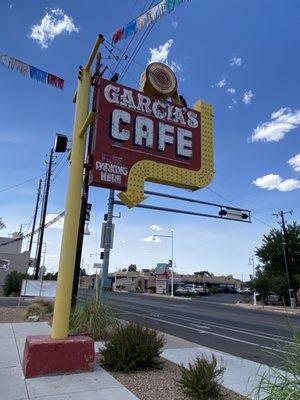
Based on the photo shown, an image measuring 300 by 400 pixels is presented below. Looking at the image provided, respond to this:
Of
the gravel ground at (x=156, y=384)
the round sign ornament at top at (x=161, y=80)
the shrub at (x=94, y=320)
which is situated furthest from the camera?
the round sign ornament at top at (x=161, y=80)

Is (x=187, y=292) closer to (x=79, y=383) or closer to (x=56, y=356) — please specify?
(x=56, y=356)

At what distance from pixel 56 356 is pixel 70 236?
205cm

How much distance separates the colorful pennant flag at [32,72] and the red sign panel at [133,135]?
1537mm

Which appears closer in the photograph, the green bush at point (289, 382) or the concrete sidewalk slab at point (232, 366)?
the green bush at point (289, 382)

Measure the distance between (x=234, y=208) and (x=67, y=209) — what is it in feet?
49.3

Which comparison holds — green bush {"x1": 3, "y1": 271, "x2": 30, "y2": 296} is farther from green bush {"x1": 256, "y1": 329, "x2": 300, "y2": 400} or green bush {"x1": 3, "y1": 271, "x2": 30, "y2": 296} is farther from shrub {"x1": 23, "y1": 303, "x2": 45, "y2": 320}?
green bush {"x1": 256, "y1": 329, "x2": 300, "y2": 400}

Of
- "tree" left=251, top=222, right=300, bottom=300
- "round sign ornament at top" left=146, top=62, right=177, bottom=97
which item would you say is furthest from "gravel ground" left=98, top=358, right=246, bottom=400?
"tree" left=251, top=222, right=300, bottom=300

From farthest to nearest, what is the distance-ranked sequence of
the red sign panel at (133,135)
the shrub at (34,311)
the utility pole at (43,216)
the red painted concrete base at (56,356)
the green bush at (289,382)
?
the utility pole at (43,216) < the shrub at (34,311) < the red sign panel at (133,135) < the red painted concrete base at (56,356) < the green bush at (289,382)

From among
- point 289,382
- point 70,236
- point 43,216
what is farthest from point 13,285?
point 289,382

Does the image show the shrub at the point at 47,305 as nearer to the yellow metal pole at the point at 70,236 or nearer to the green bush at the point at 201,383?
the yellow metal pole at the point at 70,236

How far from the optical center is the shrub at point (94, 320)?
10172mm

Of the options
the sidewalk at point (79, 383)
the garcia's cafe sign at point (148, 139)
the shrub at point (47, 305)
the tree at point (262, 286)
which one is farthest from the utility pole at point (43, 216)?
the sidewalk at point (79, 383)

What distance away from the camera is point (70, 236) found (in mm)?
7680

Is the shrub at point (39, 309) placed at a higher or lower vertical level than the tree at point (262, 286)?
lower
